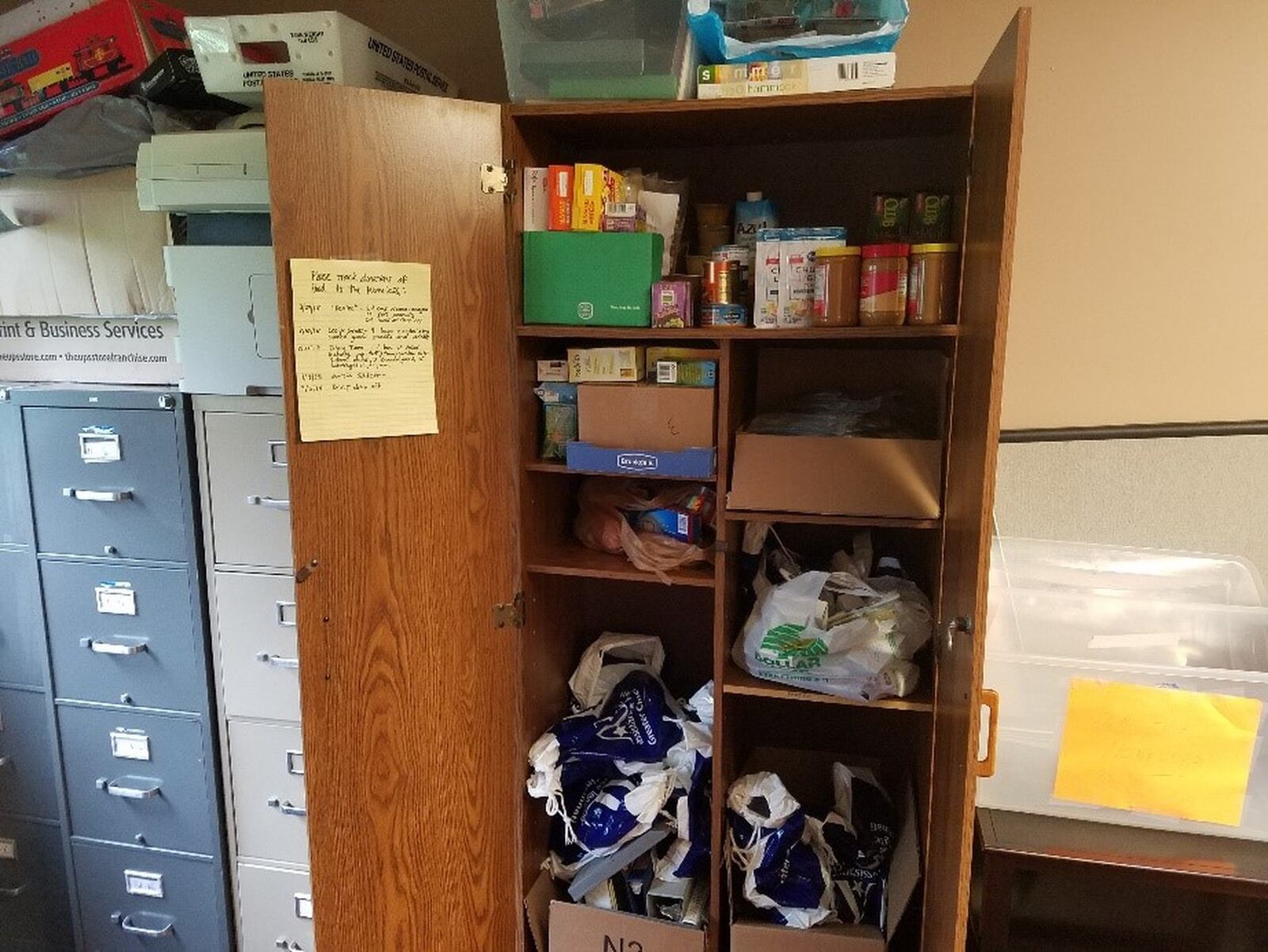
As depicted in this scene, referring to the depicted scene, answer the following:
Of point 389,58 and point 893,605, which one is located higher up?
point 389,58

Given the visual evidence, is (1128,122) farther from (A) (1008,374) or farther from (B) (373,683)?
(B) (373,683)

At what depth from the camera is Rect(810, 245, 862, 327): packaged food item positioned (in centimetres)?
141

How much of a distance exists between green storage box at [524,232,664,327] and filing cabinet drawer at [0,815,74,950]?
161cm

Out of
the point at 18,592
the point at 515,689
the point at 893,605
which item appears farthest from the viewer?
the point at 18,592

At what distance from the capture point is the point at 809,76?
140 centimetres

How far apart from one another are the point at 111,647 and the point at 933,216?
1.81m

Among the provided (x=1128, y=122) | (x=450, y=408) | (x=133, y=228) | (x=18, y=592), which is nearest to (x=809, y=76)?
(x=1128, y=122)

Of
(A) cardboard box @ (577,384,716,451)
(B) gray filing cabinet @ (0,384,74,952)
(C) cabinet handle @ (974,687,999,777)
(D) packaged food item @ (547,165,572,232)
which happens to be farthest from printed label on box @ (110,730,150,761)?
(C) cabinet handle @ (974,687,999,777)

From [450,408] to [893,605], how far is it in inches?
33.6

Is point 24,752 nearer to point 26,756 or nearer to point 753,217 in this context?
point 26,756

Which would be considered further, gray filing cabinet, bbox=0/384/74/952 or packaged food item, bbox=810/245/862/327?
gray filing cabinet, bbox=0/384/74/952

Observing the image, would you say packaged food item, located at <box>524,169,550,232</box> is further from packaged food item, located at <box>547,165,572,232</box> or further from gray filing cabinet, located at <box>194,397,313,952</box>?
gray filing cabinet, located at <box>194,397,313,952</box>

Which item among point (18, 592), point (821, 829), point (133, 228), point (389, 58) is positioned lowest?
point (821, 829)

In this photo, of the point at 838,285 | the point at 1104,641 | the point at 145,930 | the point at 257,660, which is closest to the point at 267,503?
the point at 257,660
